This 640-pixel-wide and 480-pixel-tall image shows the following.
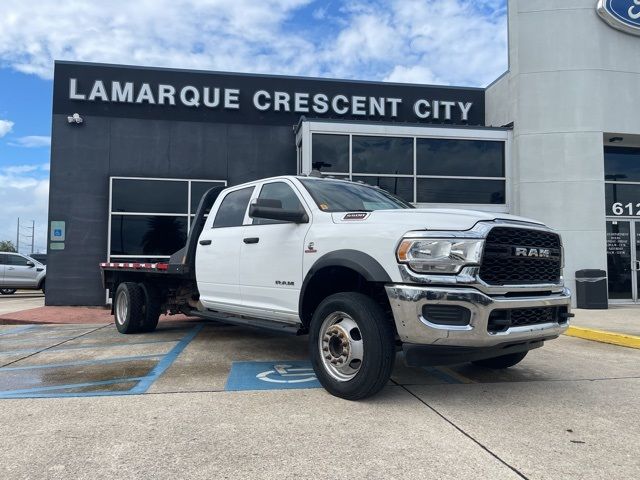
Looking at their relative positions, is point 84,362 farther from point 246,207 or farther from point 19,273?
point 19,273

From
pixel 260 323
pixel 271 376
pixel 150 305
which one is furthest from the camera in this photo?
pixel 150 305

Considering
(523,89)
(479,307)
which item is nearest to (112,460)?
(479,307)

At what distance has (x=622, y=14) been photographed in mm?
12312

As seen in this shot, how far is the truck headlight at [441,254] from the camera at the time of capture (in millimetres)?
3658

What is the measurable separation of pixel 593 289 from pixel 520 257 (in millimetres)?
9304

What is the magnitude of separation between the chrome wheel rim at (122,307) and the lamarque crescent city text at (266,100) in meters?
6.75

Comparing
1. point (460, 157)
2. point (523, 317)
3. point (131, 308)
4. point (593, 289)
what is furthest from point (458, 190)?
point (523, 317)

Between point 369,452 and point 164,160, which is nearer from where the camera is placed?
point 369,452

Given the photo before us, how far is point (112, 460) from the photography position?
115 inches

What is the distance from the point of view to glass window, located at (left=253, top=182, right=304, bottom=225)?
5.14 meters

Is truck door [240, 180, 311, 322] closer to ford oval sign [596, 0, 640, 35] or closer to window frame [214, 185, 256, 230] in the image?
window frame [214, 185, 256, 230]

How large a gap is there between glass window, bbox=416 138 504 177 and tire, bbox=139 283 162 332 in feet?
24.4

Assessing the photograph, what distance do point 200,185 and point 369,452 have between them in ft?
35.8

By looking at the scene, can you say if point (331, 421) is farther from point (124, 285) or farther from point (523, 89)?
point (523, 89)
